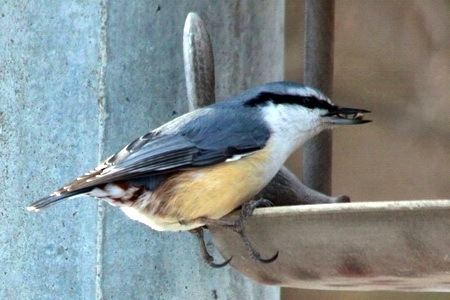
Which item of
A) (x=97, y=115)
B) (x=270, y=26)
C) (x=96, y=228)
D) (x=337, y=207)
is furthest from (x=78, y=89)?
(x=337, y=207)

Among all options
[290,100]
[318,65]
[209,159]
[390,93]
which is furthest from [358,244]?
[390,93]

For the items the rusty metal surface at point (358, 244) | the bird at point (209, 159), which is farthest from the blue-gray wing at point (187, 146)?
the rusty metal surface at point (358, 244)

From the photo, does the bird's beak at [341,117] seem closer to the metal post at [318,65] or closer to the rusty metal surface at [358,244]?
the metal post at [318,65]

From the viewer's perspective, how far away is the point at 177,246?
3500 mm

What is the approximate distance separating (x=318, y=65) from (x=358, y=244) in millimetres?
1031

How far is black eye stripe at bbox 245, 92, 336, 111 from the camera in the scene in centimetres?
341

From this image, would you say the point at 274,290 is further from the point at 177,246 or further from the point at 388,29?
the point at 388,29

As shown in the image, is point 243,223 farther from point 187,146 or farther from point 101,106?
point 101,106

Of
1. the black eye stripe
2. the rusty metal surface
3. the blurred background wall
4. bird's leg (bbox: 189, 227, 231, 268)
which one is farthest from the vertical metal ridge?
the blurred background wall

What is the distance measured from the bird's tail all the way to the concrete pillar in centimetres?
24

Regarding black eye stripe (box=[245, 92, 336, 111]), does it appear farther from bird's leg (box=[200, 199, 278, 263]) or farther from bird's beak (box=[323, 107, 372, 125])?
bird's leg (box=[200, 199, 278, 263])

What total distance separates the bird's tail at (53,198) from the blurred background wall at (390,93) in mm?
2000

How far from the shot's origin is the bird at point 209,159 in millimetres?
3211

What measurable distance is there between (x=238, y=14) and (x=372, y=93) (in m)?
1.55
